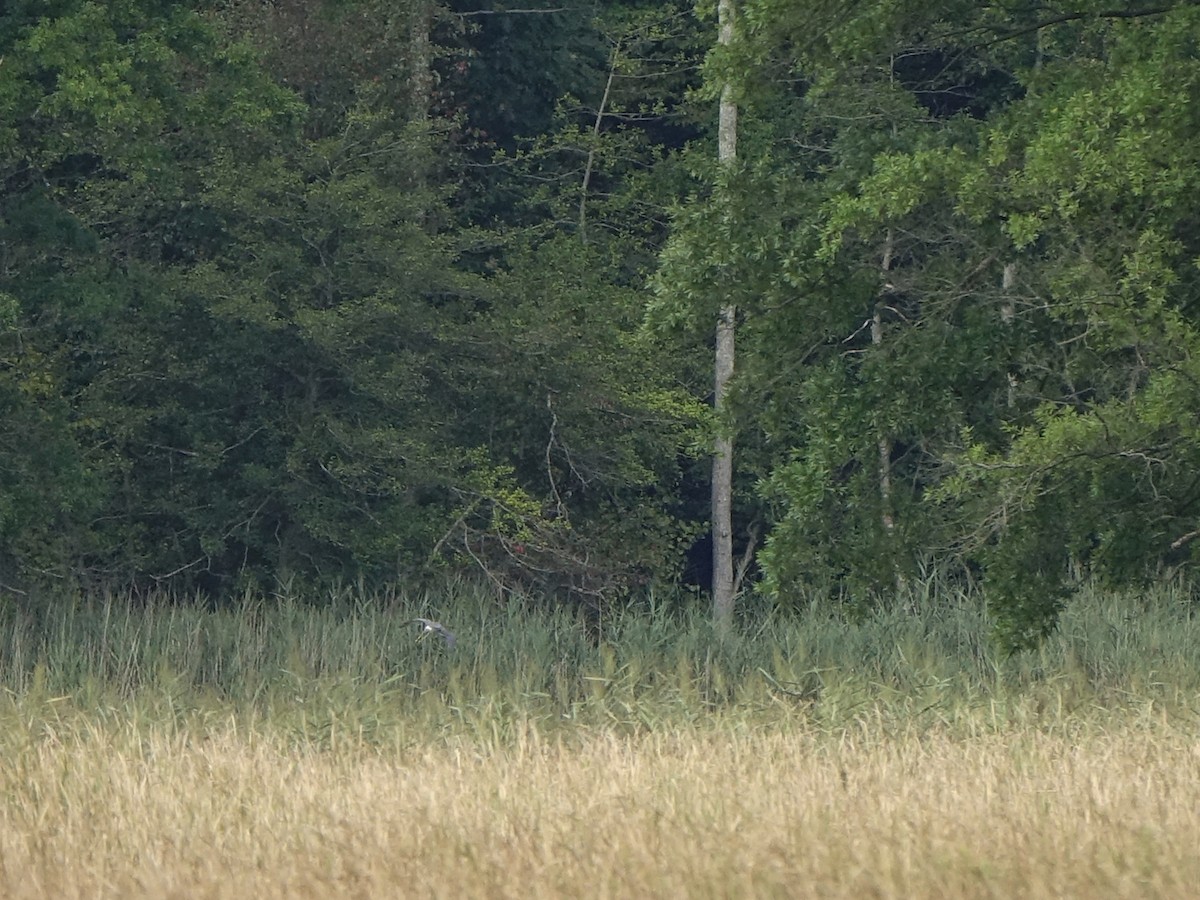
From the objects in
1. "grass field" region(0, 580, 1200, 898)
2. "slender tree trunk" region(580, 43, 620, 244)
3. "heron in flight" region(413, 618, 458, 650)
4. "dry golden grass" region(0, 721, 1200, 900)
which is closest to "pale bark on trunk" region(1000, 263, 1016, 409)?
"grass field" region(0, 580, 1200, 898)

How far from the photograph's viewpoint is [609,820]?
636 cm

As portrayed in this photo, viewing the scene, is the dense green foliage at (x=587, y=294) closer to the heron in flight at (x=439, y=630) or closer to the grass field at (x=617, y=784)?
the grass field at (x=617, y=784)

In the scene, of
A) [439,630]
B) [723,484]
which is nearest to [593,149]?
[723,484]

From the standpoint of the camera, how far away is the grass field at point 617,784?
5668mm

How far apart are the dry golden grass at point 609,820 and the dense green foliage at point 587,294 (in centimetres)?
270

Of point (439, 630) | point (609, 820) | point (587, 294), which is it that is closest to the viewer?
point (609, 820)

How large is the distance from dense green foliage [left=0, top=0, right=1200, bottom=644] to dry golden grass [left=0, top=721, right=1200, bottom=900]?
8.85 feet

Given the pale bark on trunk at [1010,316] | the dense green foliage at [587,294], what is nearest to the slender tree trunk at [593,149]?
the dense green foliage at [587,294]

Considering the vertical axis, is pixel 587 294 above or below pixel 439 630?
above

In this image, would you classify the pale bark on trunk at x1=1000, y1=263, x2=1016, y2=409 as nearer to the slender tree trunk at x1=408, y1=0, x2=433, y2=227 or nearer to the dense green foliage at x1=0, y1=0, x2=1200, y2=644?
the dense green foliage at x1=0, y1=0, x2=1200, y2=644

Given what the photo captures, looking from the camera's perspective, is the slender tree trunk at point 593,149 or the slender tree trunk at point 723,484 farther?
the slender tree trunk at point 593,149

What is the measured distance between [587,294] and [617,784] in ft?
52.8

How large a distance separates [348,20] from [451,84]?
8.90 feet

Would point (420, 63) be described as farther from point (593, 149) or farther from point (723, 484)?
point (723, 484)
